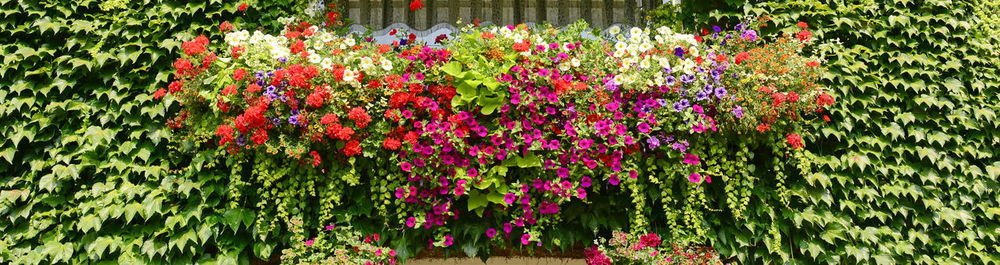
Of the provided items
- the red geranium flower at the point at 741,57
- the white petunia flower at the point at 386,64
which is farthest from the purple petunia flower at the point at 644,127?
the white petunia flower at the point at 386,64

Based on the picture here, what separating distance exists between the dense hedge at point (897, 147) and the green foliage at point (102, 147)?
2.70m

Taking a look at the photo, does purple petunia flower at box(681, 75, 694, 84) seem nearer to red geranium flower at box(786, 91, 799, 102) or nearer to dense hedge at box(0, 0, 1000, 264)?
red geranium flower at box(786, 91, 799, 102)

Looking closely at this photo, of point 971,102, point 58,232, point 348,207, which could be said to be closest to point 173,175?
point 58,232

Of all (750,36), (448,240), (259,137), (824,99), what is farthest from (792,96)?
(259,137)

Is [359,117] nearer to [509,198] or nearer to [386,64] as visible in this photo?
[386,64]

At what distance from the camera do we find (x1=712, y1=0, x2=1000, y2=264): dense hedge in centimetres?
400

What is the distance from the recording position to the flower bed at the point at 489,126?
3.62 metres

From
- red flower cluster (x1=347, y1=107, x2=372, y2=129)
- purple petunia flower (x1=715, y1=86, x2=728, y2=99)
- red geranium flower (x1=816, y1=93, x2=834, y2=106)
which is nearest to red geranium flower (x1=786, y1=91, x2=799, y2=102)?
red geranium flower (x1=816, y1=93, x2=834, y2=106)

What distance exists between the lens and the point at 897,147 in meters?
4.17

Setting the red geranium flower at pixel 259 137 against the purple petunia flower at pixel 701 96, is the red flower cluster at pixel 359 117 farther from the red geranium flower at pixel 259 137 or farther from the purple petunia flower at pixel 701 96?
the purple petunia flower at pixel 701 96

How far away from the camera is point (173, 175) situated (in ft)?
12.8

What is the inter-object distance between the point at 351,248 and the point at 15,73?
6.83 ft

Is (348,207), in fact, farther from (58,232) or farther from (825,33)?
(825,33)

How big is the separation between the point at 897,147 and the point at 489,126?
7.54 feet
